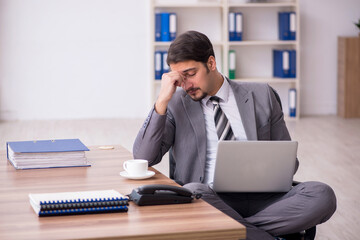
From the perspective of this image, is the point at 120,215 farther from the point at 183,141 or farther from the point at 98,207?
the point at 183,141

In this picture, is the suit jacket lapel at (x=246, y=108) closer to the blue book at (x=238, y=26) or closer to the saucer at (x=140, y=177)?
the saucer at (x=140, y=177)

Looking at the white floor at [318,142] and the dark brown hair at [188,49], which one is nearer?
the dark brown hair at [188,49]

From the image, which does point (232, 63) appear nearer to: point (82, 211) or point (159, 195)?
point (159, 195)

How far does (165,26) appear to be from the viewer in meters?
7.26

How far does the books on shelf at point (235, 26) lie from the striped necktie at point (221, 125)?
15.6 ft

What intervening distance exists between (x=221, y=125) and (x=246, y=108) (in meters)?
0.12

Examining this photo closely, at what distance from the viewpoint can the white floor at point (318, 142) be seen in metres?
3.67

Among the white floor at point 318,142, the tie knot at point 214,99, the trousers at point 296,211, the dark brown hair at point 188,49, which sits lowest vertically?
the white floor at point 318,142

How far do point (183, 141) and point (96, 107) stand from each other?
5.05m

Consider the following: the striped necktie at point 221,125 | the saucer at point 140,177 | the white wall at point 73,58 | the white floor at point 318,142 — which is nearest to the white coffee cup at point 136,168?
the saucer at point 140,177

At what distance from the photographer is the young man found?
239 centimetres

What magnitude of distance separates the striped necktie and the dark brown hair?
22 cm

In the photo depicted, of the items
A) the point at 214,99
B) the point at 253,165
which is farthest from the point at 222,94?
the point at 253,165

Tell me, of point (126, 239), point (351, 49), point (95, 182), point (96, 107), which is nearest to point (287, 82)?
point (351, 49)
